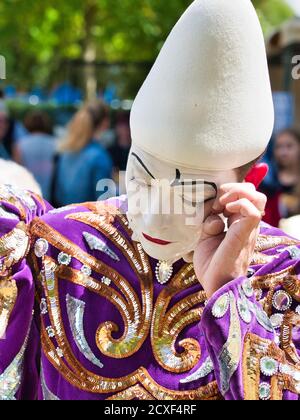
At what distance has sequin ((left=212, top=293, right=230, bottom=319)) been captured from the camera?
52.6 inches

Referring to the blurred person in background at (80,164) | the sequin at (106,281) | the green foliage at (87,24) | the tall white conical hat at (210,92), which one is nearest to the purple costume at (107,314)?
the sequin at (106,281)

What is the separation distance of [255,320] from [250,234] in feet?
0.48

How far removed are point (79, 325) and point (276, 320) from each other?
1.15 feet

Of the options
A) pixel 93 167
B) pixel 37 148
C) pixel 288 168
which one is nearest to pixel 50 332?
pixel 93 167

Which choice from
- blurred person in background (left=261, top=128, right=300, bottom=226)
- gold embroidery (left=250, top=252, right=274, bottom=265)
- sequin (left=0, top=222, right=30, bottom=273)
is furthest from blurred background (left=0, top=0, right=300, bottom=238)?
gold embroidery (left=250, top=252, right=274, bottom=265)

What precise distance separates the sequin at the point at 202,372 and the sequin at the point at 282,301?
0.51 ft

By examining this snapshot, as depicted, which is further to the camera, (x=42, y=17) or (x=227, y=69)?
(x=42, y=17)

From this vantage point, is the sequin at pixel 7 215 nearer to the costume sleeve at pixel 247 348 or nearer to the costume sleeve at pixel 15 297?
the costume sleeve at pixel 15 297

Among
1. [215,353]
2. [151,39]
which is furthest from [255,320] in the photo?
[151,39]

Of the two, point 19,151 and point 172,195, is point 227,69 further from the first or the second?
point 19,151

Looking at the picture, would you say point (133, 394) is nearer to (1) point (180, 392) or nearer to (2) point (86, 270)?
(1) point (180, 392)

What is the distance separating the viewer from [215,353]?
4.42ft

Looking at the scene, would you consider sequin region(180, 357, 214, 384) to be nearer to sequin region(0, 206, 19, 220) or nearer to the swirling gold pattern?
the swirling gold pattern

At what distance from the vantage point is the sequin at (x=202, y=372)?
1448 mm
